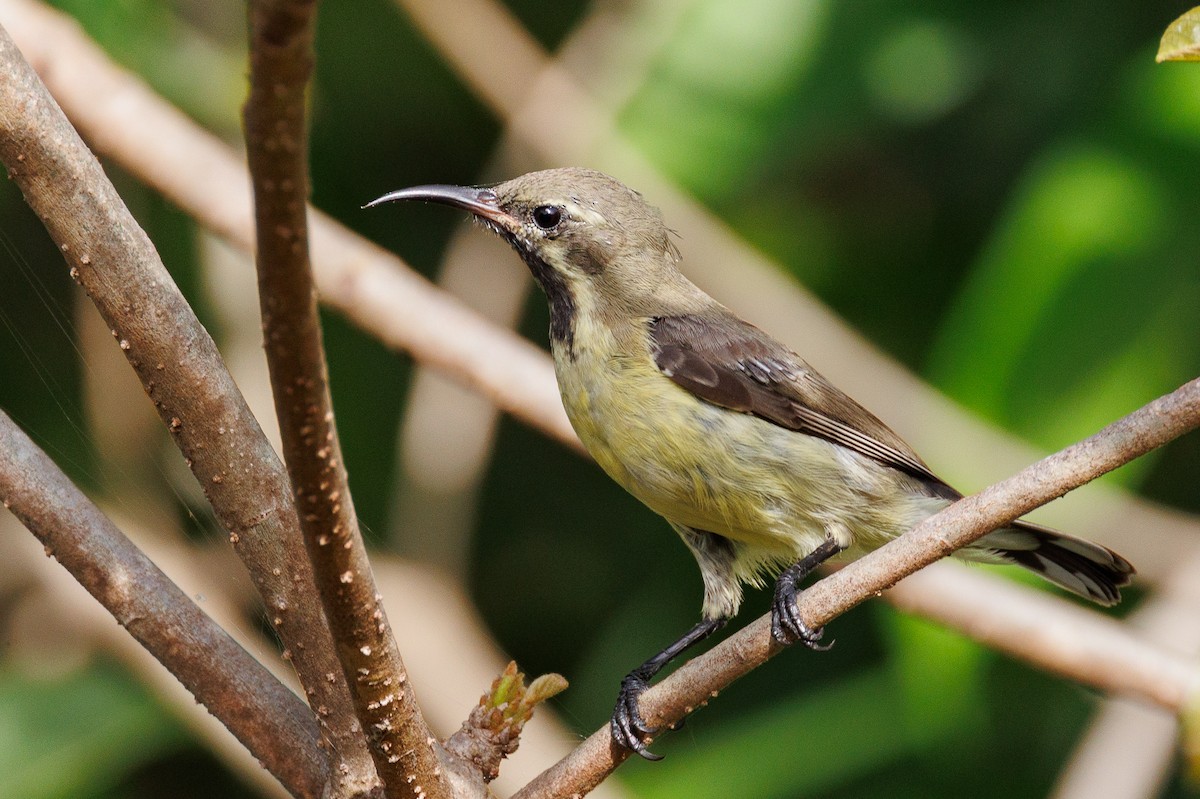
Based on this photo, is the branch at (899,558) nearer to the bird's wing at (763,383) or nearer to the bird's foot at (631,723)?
the bird's foot at (631,723)

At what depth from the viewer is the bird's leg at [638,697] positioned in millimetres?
2455

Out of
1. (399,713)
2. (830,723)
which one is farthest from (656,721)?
(830,723)

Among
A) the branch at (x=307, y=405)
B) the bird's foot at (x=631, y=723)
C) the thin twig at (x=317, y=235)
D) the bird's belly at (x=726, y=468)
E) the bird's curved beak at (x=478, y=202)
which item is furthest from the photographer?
the thin twig at (x=317, y=235)

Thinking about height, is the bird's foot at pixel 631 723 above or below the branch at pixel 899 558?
below

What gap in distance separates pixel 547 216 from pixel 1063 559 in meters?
1.66

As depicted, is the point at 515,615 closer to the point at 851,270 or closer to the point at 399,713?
the point at 851,270

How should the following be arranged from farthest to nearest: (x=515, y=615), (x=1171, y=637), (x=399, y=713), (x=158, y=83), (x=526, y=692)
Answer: (x=515, y=615), (x=158, y=83), (x=1171, y=637), (x=526, y=692), (x=399, y=713)

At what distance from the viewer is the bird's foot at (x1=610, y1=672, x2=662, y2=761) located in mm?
2373

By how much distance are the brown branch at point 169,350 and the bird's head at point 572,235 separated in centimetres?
155

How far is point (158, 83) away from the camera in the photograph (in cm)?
505

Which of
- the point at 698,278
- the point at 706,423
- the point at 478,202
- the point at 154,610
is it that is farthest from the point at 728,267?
the point at 154,610

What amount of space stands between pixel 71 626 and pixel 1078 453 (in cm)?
399

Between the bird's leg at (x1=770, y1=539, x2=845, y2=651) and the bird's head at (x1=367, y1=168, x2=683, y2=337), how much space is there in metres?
0.80

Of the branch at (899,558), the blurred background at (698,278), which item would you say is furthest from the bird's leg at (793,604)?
the blurred background at (698,278)
